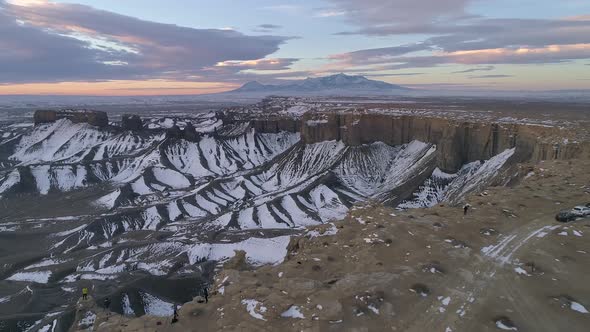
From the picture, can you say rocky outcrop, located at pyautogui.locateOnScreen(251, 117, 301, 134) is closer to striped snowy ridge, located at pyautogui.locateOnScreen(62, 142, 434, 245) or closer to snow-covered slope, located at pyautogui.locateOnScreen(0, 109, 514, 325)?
snow-covered slope, located at pyautogui.locateOnScreen(0, 109, 514, 325)

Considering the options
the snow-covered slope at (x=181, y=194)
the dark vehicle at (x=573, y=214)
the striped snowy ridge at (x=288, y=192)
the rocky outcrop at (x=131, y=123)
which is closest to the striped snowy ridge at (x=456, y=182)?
the snow-covered slope at (x=181, y=194)

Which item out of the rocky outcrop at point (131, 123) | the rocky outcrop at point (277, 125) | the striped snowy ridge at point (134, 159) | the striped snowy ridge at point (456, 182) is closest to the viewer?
the striped snowy ridge at point (456, 182)

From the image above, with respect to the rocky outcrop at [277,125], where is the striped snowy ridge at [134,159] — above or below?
below

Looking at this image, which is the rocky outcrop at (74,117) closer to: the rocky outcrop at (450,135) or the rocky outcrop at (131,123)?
the rocky outcrop at (131,123)

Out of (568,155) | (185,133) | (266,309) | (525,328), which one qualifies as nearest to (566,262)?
(525,328)

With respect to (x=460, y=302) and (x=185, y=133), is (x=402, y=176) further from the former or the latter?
(x=185, y=133)

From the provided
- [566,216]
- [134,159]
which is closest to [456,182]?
[566,216]

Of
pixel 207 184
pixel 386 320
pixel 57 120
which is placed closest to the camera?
pixel 386 320
